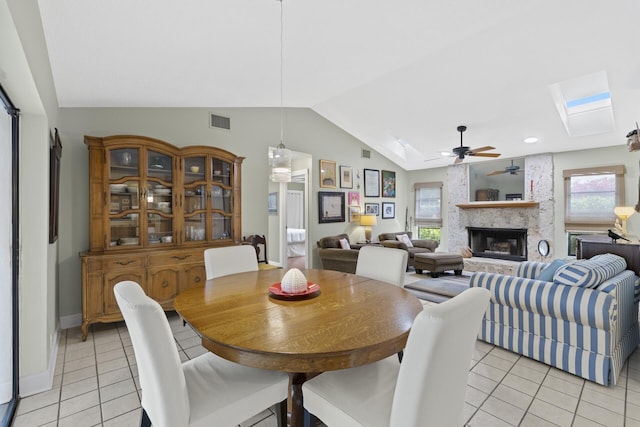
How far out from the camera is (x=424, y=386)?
3.07 ft

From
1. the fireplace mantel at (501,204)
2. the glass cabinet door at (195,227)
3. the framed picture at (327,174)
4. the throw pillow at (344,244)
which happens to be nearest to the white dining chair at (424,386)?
the glass cabinet door at (195,227)

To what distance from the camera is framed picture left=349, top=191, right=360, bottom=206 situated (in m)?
6.26

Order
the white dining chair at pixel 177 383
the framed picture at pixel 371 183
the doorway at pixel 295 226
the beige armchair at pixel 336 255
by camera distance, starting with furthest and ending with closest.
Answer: the doorway at pixel 295 226 → the framed picture at pixel 371 183 → the beige armchair at pixel 336 255 → the white dining chair at pixel 177 383

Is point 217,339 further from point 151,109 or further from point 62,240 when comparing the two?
point 151,109

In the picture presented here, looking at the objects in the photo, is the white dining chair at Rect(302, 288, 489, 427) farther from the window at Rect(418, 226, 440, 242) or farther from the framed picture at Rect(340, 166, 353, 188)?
the window at Rect(418, 226, 440, 242)

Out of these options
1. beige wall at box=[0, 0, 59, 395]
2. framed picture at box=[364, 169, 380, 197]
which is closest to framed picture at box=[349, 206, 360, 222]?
framed picture at box=[364, 169, 380, 197]

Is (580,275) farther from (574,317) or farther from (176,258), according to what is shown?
(176,258)

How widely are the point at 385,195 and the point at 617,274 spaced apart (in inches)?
189

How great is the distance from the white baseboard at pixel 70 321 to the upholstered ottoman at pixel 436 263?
198 inches

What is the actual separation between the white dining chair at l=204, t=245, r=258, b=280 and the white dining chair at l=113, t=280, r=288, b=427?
106cm

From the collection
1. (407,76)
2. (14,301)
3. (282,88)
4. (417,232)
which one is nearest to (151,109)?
(282,88)

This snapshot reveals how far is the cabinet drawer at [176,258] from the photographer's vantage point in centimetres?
314

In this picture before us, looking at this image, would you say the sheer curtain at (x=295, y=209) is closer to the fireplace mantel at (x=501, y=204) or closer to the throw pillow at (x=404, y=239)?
the throw pillow at (x=404, y=239)

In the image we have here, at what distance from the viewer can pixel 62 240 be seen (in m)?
3.07
